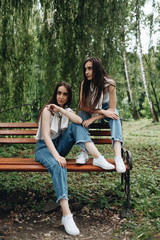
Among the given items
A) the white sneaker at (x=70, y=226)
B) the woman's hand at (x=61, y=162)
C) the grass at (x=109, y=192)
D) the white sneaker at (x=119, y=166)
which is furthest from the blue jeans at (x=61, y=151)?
the grass at (x=109, y=192)

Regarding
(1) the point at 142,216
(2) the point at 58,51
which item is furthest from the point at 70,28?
(1) the point at 142,216

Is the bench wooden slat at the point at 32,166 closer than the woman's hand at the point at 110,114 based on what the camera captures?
Yes

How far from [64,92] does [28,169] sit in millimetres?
961

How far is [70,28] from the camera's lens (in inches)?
189

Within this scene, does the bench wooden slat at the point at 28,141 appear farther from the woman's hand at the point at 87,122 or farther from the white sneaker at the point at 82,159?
the white sneaker at the point at 82,159

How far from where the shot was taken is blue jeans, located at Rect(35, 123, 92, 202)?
92.5 inches

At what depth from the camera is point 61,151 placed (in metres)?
2.87

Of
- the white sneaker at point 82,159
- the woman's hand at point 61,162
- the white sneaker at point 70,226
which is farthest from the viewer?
the white sneaker at point 82,159

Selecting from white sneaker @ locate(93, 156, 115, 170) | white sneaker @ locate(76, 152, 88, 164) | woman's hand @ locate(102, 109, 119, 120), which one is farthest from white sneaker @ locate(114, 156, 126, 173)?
woman's hand @ locate(102, 109, 119, 120)

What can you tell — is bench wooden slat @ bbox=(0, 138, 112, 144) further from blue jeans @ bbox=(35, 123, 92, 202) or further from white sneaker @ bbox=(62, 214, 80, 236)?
white sneaker @ bbox=(62, 214, 80, 236)

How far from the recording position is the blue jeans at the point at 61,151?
2350 mm

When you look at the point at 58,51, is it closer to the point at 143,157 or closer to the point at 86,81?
the point at 86,81

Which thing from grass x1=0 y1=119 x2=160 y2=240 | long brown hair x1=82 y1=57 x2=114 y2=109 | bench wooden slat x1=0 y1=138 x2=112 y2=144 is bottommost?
grass x1=0 y1=119 x2=160 y2=240

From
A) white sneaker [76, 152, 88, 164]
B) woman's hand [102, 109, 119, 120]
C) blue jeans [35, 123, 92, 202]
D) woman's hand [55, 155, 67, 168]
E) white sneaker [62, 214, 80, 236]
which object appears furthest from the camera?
woman's hand [102, 109, 119, 120]
